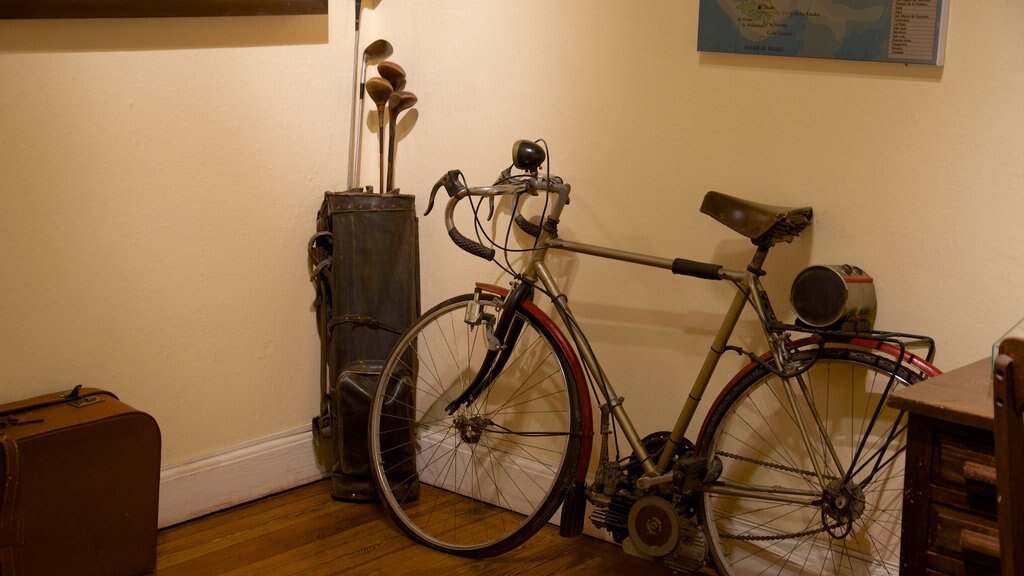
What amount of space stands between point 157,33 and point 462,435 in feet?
4.56

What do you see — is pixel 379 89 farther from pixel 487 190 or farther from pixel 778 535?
pixel 778 535

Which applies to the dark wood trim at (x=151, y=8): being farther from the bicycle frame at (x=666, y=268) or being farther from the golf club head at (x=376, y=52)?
the bicycle frame at (x=666, y=268)

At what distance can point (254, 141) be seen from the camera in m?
2.67

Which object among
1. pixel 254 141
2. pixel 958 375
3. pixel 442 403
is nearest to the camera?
pixel 958 375

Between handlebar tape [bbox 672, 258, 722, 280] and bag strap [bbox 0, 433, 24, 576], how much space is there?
5.04 ft

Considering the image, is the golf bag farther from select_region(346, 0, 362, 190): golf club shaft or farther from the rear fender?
the rear fender

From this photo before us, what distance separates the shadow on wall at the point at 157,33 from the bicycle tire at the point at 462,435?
0.99 m

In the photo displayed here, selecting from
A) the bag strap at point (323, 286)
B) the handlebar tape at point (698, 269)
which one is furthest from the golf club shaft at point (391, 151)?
the handlebar tape at point (698, 269)

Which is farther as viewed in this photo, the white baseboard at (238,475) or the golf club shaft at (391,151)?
the golf club shaft at (391,151)

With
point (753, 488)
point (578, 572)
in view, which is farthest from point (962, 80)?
point (578, 572)

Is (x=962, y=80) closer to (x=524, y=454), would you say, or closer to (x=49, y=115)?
(x=524, y=454)

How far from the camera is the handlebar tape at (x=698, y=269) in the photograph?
2.01 meters

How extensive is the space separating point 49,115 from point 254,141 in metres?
0.59

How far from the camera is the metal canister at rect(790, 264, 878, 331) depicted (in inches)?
73.5
